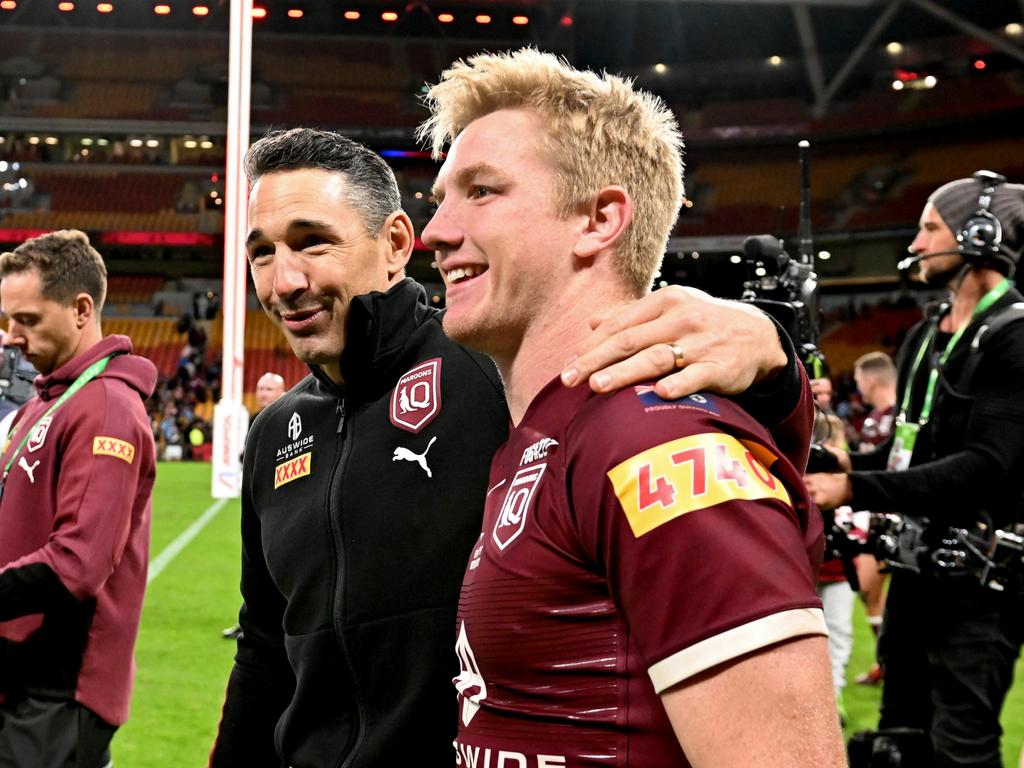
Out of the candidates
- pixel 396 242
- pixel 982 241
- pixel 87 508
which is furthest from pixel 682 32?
pixel 396 242

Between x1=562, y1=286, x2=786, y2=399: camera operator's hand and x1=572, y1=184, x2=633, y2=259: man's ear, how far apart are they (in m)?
0.09

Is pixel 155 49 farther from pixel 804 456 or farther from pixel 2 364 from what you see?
pixel 804 456

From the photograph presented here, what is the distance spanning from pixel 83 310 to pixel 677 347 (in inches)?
98.3

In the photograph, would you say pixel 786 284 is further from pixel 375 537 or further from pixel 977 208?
pixel 375 537

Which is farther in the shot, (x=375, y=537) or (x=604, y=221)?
(x=375, y=537)

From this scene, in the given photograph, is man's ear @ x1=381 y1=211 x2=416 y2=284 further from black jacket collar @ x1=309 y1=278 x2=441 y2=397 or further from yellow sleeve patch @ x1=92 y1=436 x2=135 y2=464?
yellow sleeve patch @ x1=92 y1=436 x2=135 y2=464

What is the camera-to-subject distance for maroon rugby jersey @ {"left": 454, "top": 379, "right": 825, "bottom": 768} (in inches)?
40.3

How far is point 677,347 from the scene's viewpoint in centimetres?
123

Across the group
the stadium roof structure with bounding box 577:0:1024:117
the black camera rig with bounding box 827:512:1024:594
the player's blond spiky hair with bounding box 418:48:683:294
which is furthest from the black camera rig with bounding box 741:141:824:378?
the stadium roof structure with bounding box 577:0:1024:117

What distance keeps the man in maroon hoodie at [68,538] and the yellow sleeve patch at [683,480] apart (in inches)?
84.9

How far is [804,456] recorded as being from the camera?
156cm

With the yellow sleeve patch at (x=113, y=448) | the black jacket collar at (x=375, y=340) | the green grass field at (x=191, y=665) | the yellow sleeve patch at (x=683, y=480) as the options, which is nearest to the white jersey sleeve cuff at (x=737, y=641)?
the yellow sleeve patch at (x=683, y=480)

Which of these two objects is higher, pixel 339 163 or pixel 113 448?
pixel 339 163

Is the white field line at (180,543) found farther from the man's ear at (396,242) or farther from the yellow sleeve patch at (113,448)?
the man's ear at (396,242)
